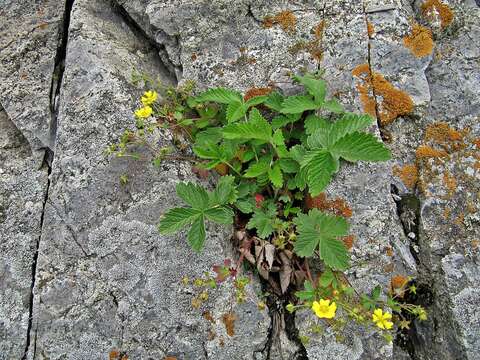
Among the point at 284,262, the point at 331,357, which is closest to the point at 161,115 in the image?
the point at 284,262

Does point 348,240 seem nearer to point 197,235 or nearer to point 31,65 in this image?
point 197,235

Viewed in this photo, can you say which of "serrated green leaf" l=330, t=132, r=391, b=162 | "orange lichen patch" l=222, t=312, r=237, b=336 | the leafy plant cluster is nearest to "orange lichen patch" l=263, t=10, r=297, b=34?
the leafy plant cluster

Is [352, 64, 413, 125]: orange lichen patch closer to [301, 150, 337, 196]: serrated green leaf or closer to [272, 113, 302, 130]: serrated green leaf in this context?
[272, 113, 302, 130]: serrated green leaf

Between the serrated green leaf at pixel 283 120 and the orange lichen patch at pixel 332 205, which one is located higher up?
the serrated green leaf at pixel 283 120

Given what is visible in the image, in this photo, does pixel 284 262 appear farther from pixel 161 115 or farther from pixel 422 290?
pixel 161 115

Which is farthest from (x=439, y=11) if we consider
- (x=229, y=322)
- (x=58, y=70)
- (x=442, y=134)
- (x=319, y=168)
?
(x=58, y=70)

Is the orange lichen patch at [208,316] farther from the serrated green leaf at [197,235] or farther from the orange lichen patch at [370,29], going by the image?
the orange lichen patch at [370,29]

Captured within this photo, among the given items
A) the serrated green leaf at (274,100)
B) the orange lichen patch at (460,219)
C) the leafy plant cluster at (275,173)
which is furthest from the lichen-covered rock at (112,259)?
the orange lichen patch at (460,219)
